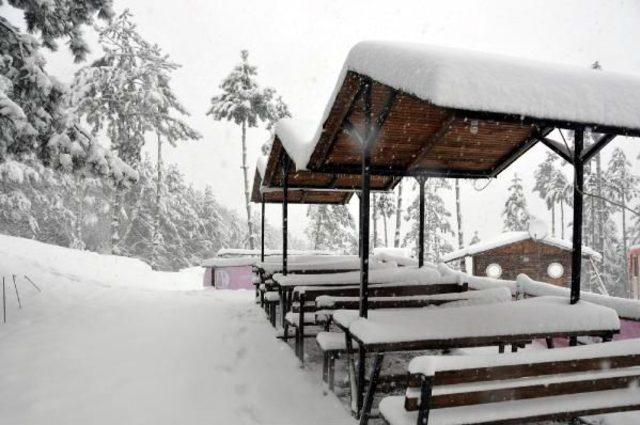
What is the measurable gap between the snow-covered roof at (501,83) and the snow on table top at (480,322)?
2.47 metres

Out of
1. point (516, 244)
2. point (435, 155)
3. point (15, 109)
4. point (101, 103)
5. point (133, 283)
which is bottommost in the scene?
point (133, 283)

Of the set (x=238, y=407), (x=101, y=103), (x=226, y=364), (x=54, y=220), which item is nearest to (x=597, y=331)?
(x=238, y=407)

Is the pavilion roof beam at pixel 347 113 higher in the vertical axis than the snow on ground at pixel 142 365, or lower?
higher

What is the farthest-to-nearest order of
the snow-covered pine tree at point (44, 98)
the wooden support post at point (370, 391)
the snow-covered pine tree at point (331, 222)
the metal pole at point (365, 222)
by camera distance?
the snow-covered pine tree at point (331, 222), the snow-covered pine tree at point (44, 98), the metal pole at point (365, 222), the wooden support post at point (370, 391)

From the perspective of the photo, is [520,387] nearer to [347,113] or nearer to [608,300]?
[347,113]

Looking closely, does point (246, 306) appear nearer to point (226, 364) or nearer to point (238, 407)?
point (226, 364)

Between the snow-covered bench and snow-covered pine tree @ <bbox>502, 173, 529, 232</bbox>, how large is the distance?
1810 inches

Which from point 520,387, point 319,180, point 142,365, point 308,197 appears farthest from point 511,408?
point 308,197

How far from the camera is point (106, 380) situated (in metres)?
6.25

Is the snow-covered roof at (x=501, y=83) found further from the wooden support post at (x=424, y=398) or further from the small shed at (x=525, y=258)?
the small shed at (x=525, y=258)

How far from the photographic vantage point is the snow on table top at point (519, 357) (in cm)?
354

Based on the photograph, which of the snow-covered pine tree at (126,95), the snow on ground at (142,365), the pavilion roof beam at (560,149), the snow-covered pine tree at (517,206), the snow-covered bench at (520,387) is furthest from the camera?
the snow-covered pine tree at (517,206)

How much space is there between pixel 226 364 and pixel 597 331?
5.35 metres

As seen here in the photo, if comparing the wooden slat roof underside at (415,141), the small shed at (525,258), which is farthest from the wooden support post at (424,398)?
the small shed at (525,258)
